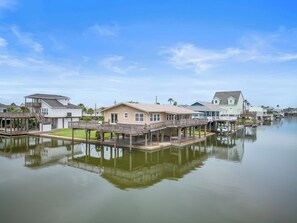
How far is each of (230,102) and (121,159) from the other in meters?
49.9

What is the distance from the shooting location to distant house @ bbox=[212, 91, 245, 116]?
64312 mm

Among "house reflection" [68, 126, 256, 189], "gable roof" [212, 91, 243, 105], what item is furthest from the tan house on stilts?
"gable roof" [212, 91, 243, 105]

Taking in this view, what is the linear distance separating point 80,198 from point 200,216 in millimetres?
6779

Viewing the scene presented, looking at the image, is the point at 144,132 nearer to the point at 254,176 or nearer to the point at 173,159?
the point at 173,159

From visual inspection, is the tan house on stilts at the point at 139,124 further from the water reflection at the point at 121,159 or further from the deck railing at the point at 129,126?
the water reflection at the point at 121,159

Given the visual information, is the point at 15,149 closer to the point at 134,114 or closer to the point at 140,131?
the point at 134,114

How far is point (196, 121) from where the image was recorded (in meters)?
35.8

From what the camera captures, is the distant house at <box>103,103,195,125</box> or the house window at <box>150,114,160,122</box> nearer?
the distant house at <box>103,103,195,125</box>

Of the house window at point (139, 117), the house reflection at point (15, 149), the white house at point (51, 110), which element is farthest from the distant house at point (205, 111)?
the house reflection at point (15, 149)

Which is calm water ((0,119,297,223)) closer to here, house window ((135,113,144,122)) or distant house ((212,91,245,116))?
house window ((135,113,144,122))

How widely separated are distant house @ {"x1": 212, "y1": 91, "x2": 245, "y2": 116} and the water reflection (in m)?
39.0

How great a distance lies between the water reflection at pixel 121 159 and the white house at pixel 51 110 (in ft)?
45.9

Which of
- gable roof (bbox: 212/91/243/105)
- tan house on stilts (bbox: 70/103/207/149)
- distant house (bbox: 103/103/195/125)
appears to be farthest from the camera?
gable roof (bbox: 212/91/243/105)

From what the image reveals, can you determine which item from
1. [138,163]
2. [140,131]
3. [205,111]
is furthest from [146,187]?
[205,111]
